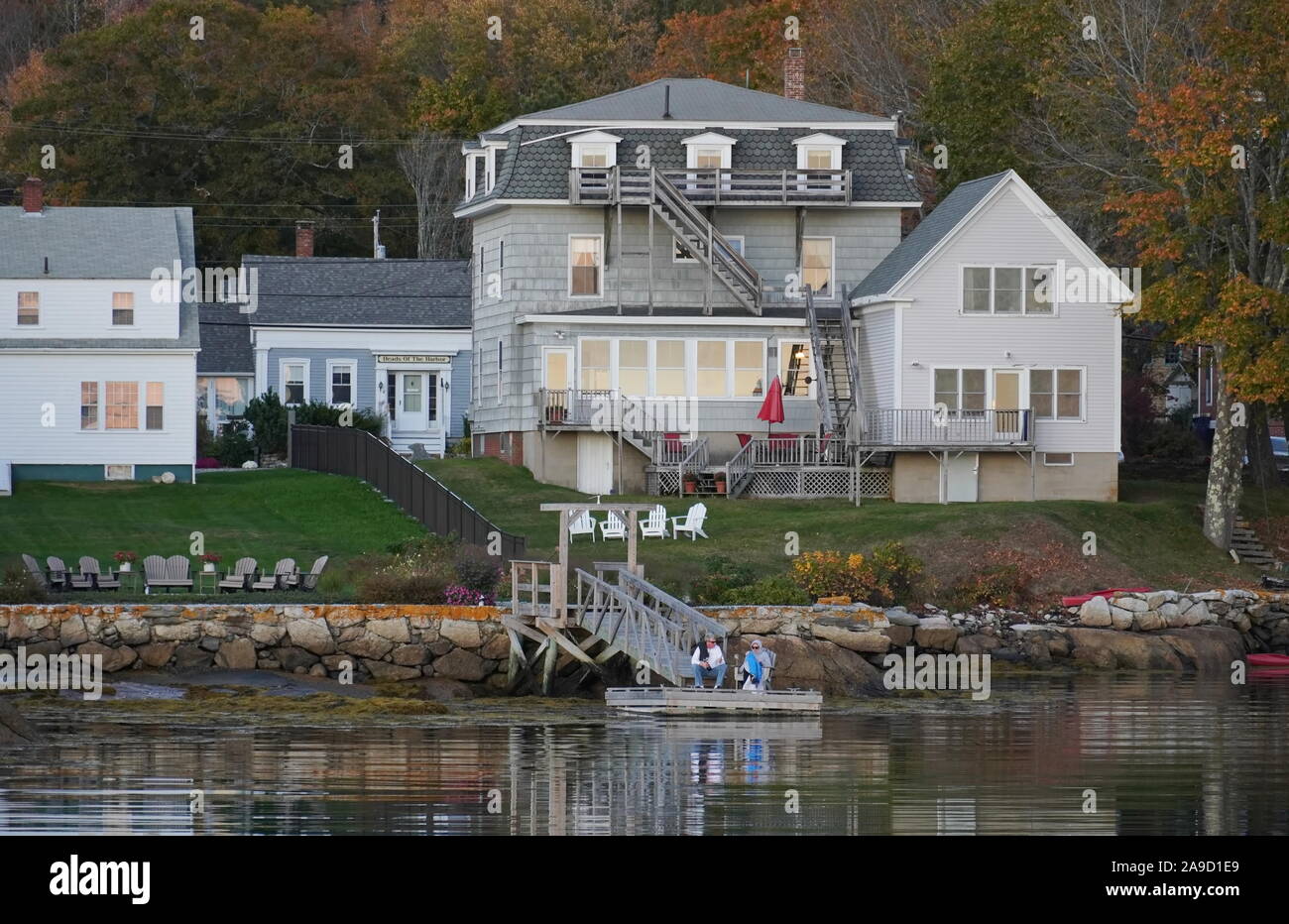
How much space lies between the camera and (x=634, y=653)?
34688mm

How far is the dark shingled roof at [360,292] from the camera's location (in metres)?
67.7

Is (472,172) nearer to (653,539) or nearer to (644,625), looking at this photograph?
(653,539)

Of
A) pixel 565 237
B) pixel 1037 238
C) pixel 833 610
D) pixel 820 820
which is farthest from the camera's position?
pixel 565 237

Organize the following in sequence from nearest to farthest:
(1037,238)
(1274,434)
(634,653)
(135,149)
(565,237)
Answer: (634,653) → (1037,238) → (565,237) → (135,149) → (1274,434)

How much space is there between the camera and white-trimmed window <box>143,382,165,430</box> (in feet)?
184

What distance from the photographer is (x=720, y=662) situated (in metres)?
34.3

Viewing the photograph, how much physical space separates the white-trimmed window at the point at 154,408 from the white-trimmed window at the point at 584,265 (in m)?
10.9

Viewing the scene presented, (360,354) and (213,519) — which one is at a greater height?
(360,354)

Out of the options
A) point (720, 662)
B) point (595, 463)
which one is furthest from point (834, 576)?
point (595, 463)

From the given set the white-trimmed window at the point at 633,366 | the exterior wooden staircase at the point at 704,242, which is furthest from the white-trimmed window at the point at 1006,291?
the white-trimmed window at the point at 633,366

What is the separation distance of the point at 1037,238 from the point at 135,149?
4070cm

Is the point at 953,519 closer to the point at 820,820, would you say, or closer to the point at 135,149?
the point at 820,820

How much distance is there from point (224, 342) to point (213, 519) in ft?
68.6

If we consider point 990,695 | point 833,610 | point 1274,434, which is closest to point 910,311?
point 833,610
